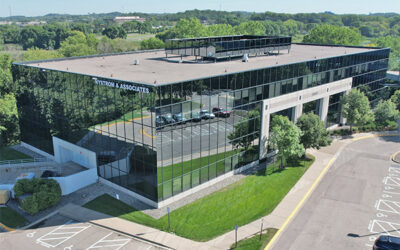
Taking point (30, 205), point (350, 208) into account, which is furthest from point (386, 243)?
point (30, 205)

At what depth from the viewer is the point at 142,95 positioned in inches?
1174

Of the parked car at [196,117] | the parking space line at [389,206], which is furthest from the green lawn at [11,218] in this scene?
the parking space line at [389,206]

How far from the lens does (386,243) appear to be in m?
25.8

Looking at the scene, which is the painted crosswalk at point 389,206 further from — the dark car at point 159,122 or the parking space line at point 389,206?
the dark car at point 159,122

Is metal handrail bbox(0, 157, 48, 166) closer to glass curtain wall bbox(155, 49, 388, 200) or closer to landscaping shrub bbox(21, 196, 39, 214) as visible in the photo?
landscaping shrub bbox(21, 196, 39, 214)

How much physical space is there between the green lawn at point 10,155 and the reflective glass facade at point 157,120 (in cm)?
257

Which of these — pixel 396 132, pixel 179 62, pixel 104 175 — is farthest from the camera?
pixel 396 132

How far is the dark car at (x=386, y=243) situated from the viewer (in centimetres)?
2547

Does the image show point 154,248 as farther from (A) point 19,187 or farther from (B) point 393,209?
(B) point 393,209

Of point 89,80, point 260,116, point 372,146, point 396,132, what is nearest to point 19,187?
point 89,80

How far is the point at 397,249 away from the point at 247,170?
18252mm

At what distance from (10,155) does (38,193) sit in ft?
56.3

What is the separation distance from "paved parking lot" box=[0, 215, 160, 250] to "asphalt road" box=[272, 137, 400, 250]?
12.7m

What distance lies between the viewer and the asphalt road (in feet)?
92.0
